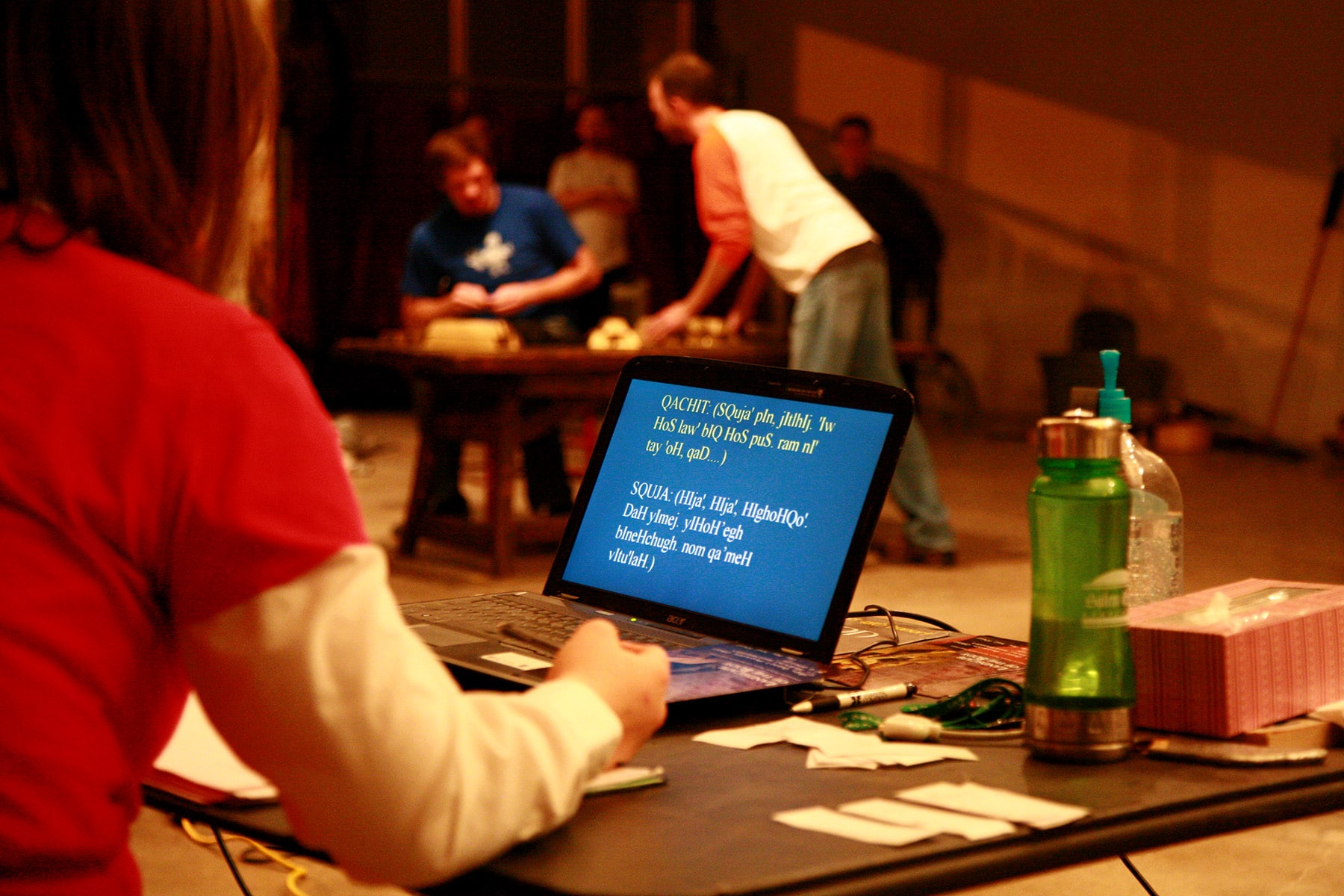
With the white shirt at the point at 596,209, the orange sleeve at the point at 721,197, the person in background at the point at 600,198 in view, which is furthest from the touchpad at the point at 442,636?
the white shirt at the point at 596,209

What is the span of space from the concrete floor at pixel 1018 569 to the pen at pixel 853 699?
0.59 ft

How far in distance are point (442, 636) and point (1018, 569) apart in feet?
13.4

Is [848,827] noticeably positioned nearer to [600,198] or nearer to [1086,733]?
[1086,733]

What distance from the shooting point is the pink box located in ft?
3.79

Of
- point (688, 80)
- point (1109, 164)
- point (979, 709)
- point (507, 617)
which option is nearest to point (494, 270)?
point (688, 80)

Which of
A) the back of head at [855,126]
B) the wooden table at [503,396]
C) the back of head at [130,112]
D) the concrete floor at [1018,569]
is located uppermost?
the back of head at [855,126]

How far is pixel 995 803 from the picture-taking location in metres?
1.03

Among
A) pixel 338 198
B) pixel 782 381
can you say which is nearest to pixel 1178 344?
pixel 338 198

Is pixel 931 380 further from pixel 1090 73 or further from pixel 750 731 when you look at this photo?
pixel 750 731

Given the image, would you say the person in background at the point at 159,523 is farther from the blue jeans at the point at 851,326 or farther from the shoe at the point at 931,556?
the shoe at the point at 931,556

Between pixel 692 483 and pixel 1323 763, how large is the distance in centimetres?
61

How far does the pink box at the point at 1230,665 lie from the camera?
116cm

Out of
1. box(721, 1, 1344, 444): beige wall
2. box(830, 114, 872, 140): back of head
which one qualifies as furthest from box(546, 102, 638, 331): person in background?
box(721, 1, 1344, 444): beige wall

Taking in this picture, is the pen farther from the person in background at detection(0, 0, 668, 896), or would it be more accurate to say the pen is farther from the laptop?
the person in background at detection(0, 0, 668, 896)
